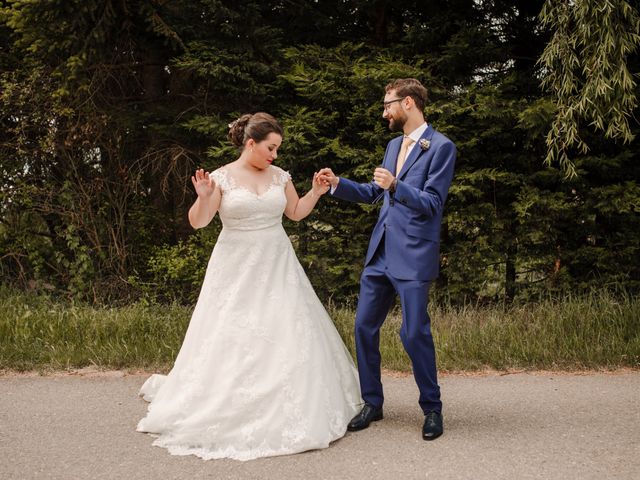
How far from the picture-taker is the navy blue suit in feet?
12.6

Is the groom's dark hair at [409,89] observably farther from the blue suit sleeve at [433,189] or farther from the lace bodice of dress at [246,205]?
the lace bodice of dress at [246,205]

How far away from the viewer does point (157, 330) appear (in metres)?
6.12

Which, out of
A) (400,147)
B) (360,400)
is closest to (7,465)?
(360,400)

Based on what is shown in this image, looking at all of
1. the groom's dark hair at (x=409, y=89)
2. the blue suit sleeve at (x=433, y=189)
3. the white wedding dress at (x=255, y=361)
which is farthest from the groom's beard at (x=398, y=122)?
the white wedding dress at (x=255, y=361)

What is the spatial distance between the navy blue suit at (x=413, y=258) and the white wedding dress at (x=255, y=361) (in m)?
0.33

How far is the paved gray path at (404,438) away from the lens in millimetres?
3410

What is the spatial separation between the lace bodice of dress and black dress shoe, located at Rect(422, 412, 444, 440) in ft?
5.30

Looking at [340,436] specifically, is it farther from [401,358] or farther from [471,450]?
[401,358]

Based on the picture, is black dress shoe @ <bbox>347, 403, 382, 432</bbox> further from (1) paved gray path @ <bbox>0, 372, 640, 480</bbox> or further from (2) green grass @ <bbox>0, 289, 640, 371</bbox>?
(2) green grass @ <bbox>0, 289, 640, 371</bbox>

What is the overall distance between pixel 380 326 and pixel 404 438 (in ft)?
2.38

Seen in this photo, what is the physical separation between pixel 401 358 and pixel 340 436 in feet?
5.69

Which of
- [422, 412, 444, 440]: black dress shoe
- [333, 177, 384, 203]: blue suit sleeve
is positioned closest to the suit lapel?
[333, 177, 384, 203]: blue suit sleeve

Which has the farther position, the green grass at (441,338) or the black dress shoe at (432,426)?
the green grass at (441,338)

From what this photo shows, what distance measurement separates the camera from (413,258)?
392cm
